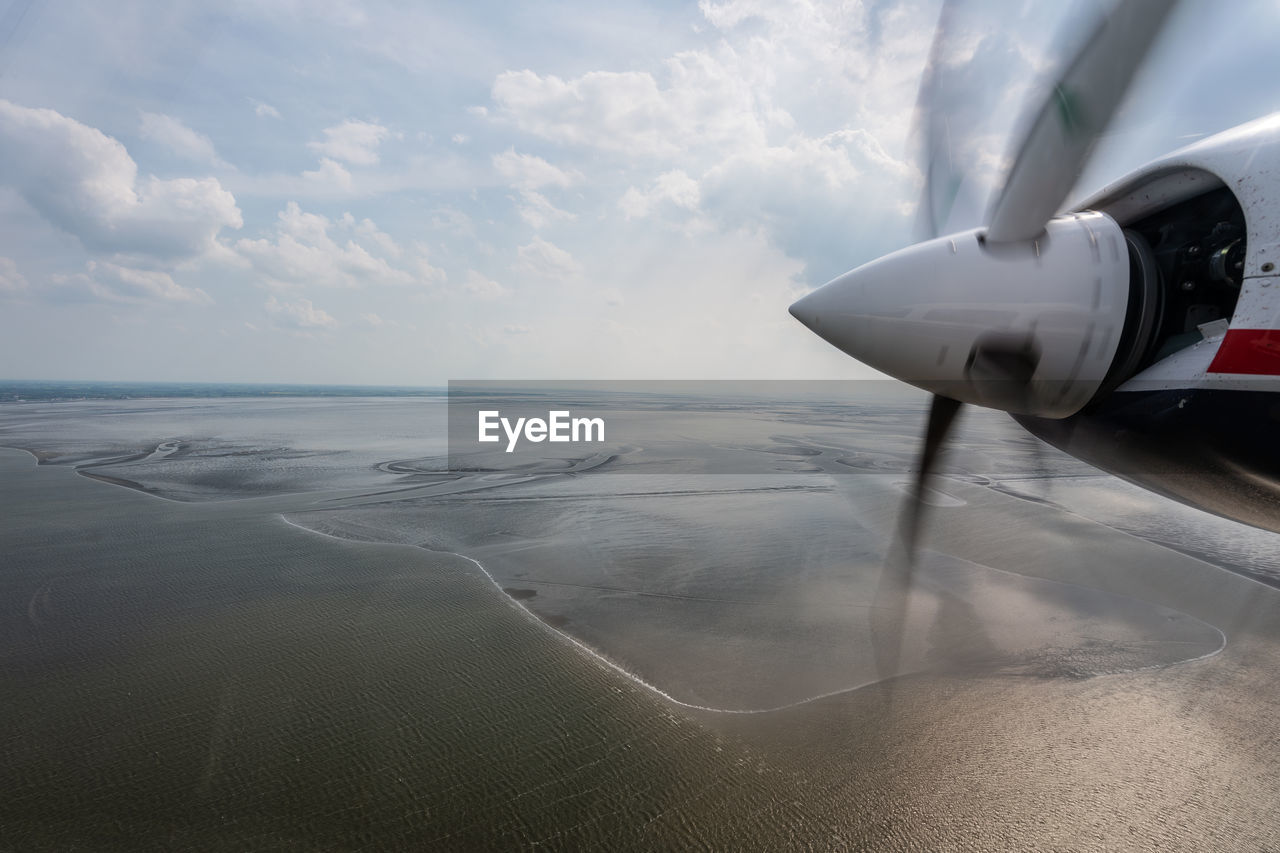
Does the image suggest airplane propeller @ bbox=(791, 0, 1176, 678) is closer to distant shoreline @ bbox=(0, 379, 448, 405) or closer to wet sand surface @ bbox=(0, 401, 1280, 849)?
wet sand surface @ bbox=(0, 401, 1280, 849)

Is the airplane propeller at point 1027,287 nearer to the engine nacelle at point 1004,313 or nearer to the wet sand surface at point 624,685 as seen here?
the engine nacelle at point 1004,313

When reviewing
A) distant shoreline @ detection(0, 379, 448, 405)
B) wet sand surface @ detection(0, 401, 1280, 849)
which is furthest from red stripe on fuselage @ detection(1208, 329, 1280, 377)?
distant shoreline @ detection(0, 379, 448, 405)

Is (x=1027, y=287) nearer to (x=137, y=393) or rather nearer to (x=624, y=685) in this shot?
(x=624, y=685)

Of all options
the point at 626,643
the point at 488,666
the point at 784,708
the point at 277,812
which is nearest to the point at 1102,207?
the point at 784,708

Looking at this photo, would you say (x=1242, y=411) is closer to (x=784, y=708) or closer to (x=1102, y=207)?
(x=1102, y=207)

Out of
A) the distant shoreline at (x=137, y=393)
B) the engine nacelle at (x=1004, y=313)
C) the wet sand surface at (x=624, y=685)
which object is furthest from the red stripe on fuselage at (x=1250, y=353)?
the distant shoreline at (x=137, y=393)
